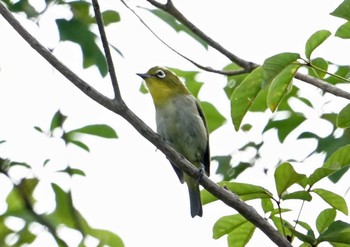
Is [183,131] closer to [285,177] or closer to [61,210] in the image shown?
[61,210]

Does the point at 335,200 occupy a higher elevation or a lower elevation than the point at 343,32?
lower

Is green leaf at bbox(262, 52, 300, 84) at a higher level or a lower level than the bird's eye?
lower

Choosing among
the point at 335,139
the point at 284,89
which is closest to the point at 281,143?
the point at 335,139

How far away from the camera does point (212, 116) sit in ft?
19.0

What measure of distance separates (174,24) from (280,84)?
965 millimetres

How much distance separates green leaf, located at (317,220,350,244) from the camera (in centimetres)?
340

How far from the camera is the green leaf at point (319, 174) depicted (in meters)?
3.59

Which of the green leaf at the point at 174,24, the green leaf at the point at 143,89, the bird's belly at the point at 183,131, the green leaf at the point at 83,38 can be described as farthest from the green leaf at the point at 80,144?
the bird's belly at the point at 183,131

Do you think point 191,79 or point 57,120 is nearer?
point 57,120

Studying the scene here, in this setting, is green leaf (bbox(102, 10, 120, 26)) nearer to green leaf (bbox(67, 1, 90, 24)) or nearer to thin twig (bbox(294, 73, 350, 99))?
green leaf (bbox(67, 1, 90, 24))

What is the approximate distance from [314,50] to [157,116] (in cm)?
338

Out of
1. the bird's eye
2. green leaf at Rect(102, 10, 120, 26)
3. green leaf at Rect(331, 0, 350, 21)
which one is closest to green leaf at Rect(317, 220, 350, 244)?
green leaf at Rect(331, 0, 350, 21)

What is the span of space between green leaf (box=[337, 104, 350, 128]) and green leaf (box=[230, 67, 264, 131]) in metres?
0.40

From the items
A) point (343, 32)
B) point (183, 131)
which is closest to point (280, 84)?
point (343, 32)
